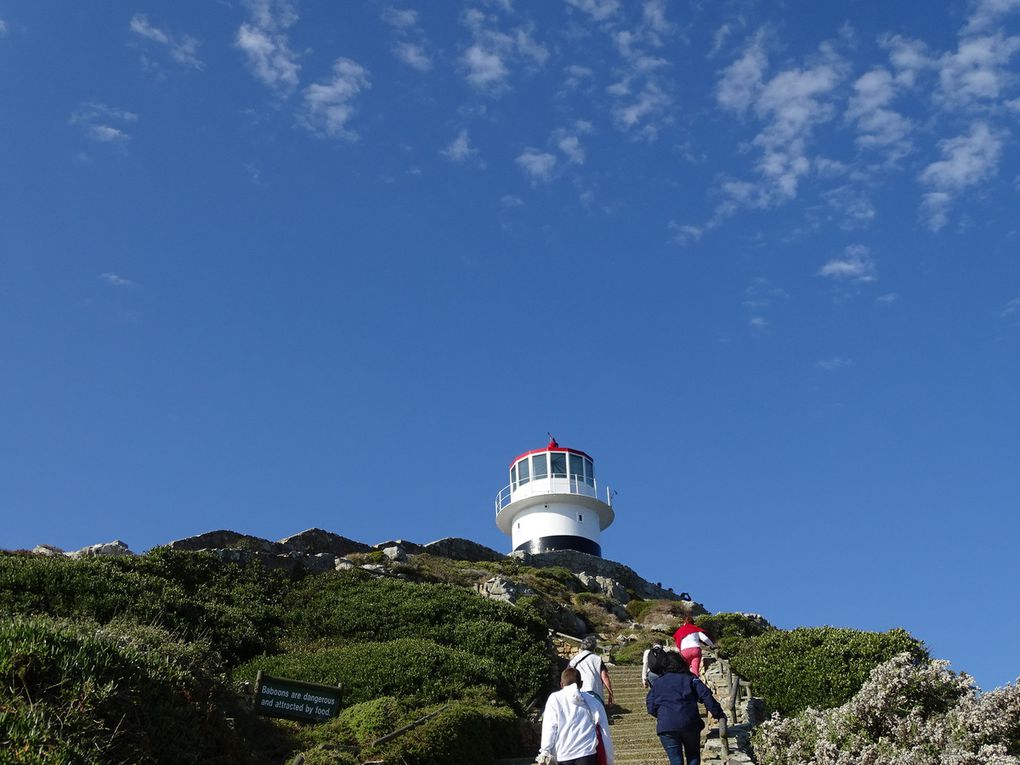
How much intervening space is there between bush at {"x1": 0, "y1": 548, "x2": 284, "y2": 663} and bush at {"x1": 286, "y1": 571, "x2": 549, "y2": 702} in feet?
3.41

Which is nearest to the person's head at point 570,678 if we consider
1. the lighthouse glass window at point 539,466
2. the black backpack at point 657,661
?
the black backpack at point 657,661

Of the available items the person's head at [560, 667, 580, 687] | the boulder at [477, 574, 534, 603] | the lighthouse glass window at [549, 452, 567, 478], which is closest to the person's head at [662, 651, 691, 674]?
the person's head at [560, 667, 580, 687]

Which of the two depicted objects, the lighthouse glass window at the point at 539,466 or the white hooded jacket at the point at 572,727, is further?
the lighthouse glass window at the point at 539,466

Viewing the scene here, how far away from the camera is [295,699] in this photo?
485 inches

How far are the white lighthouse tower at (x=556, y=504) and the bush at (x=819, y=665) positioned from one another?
22.8m

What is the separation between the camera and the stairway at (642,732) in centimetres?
1261

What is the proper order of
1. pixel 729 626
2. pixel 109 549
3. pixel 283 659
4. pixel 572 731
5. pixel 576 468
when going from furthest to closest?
pixel 576 468, pixel 729 626, pixel 109 549, pixel 283 659, pixel 572 731

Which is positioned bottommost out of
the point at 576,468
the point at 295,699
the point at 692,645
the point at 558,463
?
the point at 295,699

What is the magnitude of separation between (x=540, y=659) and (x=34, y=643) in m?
10.9

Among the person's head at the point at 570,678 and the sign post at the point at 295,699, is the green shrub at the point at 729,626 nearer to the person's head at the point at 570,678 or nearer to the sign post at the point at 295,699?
the sign post at the point at 295,699

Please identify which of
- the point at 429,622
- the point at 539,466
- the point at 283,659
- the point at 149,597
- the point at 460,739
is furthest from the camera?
the point at 539,466

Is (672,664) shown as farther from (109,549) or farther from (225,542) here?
(225,542)

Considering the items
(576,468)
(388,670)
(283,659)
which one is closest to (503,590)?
(283,659)

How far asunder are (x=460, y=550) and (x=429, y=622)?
1818 centimetres
